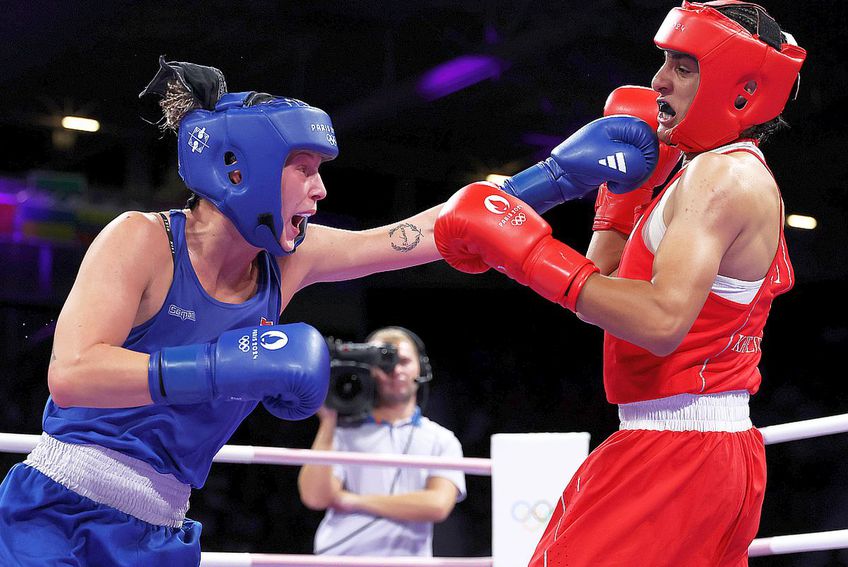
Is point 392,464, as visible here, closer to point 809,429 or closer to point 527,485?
point 527,485

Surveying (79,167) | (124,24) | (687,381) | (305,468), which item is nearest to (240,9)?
(124,24)

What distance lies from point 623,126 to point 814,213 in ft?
19.2

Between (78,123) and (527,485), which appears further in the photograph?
(78,123)

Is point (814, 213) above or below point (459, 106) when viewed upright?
below

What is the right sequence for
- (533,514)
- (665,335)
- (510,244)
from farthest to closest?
(533,514) < (510,244) < (665,335)

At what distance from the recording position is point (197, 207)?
197cm

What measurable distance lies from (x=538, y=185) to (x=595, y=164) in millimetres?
128

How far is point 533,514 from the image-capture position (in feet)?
8.55

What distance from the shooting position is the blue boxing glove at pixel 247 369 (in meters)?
1.61

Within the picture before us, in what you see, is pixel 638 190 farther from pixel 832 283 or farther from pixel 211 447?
pixel 832 283

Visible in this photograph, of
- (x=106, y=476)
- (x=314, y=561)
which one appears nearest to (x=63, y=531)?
(x=106, y=476)

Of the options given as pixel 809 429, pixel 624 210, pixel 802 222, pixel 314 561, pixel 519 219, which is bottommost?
pixel 314 561

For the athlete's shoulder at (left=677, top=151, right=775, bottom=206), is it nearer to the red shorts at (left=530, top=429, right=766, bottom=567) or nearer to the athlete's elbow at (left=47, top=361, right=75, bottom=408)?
the red shorts at (left=530, top=429, right=766, bottom=567)

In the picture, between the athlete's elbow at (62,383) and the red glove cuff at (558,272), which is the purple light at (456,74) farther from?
the athlete's elbow at (62,383)
